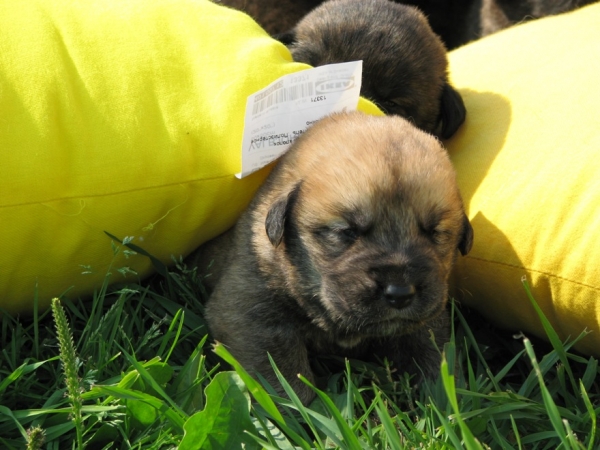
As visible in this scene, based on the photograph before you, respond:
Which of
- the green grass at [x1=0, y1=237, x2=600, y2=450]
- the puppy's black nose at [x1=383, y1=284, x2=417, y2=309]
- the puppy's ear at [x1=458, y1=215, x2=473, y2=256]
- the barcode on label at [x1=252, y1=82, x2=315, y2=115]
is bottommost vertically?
the green grass at [x1=0, y1=237, x2=600, y2=450]

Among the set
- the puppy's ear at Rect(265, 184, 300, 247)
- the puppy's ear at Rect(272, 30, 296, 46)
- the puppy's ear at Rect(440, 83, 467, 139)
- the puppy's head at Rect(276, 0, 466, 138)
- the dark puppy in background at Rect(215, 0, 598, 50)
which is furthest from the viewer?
the dark puppy in background at Rect(215, 0, 598, 50)

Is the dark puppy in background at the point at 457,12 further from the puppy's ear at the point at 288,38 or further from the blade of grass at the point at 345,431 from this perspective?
the blade of grass at the point at 345,431

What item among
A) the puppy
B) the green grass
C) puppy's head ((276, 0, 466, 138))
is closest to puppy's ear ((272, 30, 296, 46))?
puppy's head ((276, 0, 466, 138))

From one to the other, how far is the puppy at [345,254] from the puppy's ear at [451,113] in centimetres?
73

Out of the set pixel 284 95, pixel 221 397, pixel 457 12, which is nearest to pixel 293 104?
pixel 284 95

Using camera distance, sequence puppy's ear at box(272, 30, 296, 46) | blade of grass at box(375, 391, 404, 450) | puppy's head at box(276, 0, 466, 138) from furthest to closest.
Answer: puppy's ear at box(272, 30, 296, 46)
puppy's head at box(276, 0, 466, 138)
blade of grass at box(375, 391, 404, 450)

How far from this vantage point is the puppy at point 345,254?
7.22 ft

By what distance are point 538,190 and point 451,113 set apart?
30.2 inches

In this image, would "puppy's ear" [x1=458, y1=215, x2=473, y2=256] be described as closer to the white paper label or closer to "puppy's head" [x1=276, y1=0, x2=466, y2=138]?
the white paper label

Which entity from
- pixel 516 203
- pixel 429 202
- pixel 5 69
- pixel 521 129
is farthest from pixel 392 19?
pixel 5 69

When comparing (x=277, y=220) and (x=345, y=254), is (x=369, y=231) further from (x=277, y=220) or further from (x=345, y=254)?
(x=277, y=220)

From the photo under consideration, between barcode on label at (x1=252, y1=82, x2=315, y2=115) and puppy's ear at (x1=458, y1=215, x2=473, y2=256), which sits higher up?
barcode on label at (x1=252, y1=82, x2=315, y2=115)

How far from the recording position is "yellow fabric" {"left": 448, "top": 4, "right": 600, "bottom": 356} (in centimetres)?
246

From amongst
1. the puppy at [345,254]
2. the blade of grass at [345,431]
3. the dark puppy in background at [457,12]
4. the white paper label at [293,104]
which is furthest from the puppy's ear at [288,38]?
the blade of grass at [345,431]
